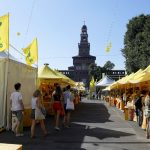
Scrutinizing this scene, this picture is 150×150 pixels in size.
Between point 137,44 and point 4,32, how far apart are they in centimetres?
3875

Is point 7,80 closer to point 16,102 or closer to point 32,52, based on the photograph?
point 16,102

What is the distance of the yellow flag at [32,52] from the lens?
744 inches

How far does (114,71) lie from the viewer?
524 ft

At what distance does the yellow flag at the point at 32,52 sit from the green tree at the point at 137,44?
2312 centimetres

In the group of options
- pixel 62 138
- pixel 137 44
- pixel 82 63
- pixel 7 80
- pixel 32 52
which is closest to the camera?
pixel 62 138

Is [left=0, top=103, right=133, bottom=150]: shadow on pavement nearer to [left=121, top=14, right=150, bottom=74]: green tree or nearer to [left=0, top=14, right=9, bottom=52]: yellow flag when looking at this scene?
[left=0, top=14, right=9, bottom=52]: yellow flag

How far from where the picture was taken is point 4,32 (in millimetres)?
14445

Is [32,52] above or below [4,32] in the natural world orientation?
below

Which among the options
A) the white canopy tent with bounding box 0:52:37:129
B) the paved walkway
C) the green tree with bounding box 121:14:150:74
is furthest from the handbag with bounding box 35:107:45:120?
the green tree with bounding box 121:14:150:74

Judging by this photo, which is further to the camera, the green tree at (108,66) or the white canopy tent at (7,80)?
the green tree at (108,66)

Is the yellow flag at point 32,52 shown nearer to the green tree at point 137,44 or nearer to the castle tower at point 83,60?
the green tree at point 137,44

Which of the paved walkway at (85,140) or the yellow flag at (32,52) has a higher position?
the yellow flag at (32,52)

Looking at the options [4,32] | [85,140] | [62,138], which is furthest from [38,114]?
[4,32]

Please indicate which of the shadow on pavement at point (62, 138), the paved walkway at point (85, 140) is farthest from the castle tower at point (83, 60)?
the paved walkway at point (85, 140)
